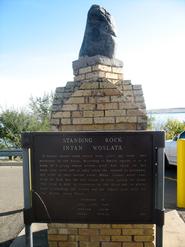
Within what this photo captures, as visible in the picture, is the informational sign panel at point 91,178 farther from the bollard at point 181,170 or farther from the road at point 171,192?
the bollard at point 181,170

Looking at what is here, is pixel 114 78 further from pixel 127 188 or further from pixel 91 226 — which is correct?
pixel 91 226

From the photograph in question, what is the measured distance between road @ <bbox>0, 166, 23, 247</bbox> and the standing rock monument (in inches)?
52.8

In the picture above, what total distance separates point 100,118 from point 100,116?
2cm

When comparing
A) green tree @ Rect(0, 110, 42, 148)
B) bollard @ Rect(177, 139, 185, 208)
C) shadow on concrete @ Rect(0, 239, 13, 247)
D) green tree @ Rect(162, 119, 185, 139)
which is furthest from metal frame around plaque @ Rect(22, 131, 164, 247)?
green tree @ Rect(0, 110, 42, 148)

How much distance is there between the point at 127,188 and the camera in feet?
8.55

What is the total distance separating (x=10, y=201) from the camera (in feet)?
20.5

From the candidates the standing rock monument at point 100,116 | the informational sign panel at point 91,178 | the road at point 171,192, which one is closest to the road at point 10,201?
the standing rock monument at point 100,116

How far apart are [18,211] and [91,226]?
2.76 meters

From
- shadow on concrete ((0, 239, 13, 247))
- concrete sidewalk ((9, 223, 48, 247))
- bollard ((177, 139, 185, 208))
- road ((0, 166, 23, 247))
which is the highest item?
bollard ((177, 139, 185, 208))

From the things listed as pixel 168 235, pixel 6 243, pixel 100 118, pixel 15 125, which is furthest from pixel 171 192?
pixel 15 125

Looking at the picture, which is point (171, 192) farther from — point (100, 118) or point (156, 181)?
point (156, 181)

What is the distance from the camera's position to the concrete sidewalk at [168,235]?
12.4 ft

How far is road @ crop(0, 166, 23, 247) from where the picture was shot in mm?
4370

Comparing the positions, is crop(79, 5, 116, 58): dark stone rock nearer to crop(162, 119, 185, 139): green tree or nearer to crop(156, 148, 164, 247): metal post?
crop(156, 148, 164, 247): metal post
